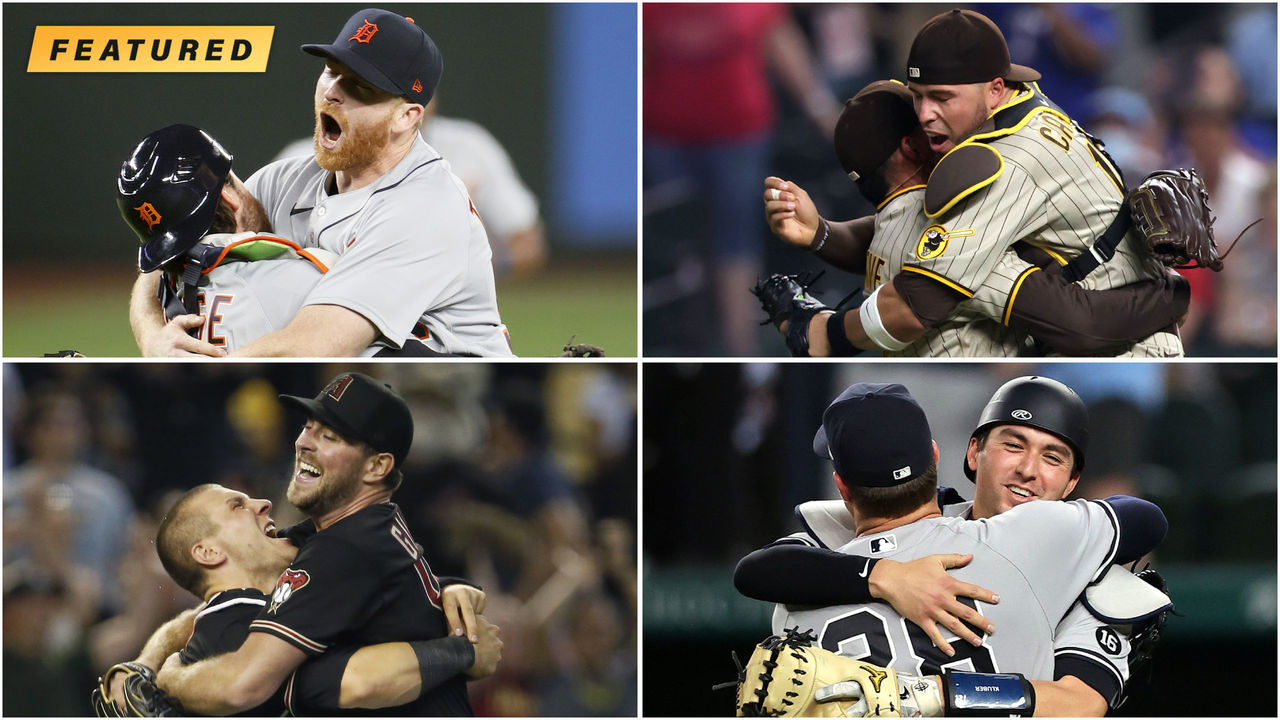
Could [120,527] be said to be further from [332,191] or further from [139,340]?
[332,191]

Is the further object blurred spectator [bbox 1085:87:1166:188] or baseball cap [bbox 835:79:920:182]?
blurred spectator [bbox 1085:87:1166:188]

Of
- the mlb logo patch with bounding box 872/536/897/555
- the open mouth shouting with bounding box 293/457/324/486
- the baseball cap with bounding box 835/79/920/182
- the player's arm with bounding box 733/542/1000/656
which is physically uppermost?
the baseball cap with bounding box 835/79/920/182

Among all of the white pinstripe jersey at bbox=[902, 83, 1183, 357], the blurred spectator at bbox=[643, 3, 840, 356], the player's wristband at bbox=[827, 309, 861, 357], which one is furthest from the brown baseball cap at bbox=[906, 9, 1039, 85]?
the blurred spectator at bbox=[643, 3, 840, 356]

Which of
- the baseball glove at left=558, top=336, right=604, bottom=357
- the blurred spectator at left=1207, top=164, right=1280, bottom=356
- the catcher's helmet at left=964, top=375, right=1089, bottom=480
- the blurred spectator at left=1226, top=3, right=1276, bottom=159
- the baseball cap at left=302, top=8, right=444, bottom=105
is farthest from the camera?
the blurred spectator at left=1207, top=164, right=1280, bottom=356

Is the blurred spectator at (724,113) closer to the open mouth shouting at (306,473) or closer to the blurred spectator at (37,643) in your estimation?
the open mouth shouting at (306,473)

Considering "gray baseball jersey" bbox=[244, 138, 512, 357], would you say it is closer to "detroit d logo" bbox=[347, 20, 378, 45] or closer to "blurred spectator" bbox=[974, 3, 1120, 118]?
"detroit d logo" bbox=[347, 20, 378, 45]

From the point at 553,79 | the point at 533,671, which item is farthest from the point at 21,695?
the point at 553,79

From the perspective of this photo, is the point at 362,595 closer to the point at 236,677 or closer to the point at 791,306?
the point at 236,677
